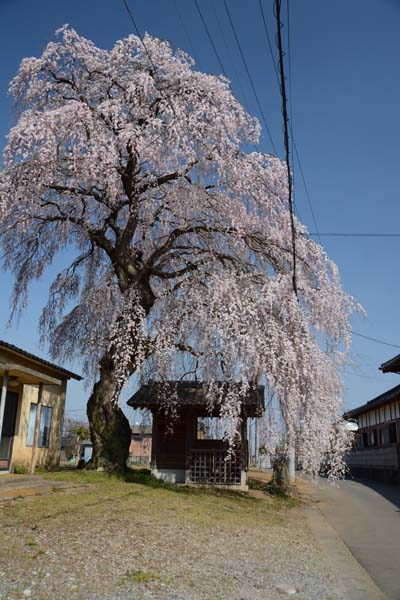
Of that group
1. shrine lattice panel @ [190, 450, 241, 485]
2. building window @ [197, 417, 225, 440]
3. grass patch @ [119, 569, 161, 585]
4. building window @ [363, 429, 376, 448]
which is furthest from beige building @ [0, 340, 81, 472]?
building window @ [363, 429, 376, 448]

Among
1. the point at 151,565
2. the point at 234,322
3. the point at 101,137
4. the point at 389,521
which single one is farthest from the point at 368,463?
the point at 151,565

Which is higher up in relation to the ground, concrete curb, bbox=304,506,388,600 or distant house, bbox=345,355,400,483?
distant house, bbox=345,355,400,483

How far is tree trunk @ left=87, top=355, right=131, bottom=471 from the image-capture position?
A: 15.2 m

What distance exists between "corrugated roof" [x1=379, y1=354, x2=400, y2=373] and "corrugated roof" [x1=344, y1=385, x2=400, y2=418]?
1.07 metres

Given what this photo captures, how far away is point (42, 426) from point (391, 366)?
14472mm

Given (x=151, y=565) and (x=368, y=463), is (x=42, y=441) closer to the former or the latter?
(x=151, y=565)

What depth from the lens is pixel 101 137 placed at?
43.6ft

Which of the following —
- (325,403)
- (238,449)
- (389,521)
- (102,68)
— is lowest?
(389,521)

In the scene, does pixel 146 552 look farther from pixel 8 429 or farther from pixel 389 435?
pixel 389 435

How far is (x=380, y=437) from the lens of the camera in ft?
95.7

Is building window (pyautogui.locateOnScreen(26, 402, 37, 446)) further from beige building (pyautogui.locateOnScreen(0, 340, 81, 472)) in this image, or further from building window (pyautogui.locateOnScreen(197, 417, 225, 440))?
building window (pyautogui.locateOnScreen(197, 417, 225, 440))

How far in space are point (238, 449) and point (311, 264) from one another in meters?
6.95

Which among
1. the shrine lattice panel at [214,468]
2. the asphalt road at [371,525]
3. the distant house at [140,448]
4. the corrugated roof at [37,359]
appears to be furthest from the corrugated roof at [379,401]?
the distant house at [140,448]

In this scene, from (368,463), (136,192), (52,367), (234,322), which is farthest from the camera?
(368,463)
